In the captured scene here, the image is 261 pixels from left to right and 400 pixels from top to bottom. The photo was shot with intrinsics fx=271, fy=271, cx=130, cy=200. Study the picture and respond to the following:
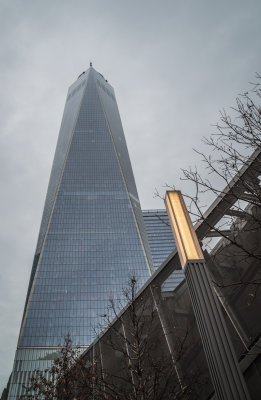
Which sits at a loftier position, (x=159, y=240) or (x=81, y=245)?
(x=159, y=240)

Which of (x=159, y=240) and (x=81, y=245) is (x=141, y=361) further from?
(x=159, y=240)

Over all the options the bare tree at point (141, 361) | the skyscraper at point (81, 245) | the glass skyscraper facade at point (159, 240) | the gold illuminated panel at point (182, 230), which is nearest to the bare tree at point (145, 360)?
the bare tree at point (141, 361)

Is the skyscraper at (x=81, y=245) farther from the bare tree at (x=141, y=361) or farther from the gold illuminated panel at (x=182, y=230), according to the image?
the gold illuminated panel at (x=182, y=230)

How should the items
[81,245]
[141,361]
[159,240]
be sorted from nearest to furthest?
[141,361]
[81,245]
[159,240]

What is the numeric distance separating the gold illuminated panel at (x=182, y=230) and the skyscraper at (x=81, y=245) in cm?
6490

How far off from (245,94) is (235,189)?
8.47 ft

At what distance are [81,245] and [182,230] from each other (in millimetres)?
95960

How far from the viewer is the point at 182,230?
17.2 ft

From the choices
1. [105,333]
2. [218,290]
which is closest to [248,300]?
[218,290]

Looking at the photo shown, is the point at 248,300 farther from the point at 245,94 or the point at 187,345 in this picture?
the point at 245,94

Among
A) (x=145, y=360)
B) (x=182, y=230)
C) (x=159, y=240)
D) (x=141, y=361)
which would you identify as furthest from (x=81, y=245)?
(x=182, y=230)

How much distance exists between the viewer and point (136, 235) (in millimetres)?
102375

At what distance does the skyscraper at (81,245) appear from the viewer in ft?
256

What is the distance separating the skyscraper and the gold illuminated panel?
64898 millimetres
